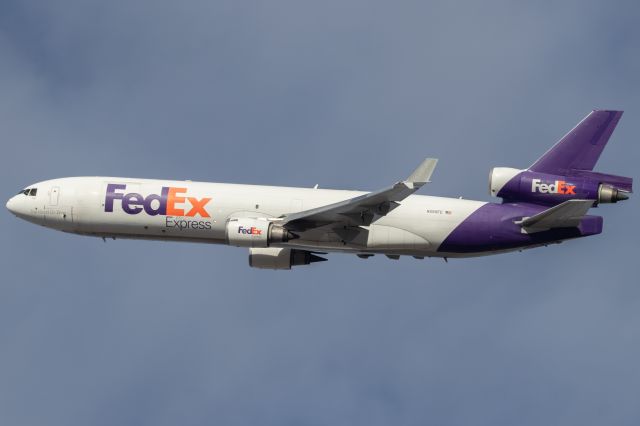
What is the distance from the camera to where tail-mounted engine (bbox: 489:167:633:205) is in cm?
6100

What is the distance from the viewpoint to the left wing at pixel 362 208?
55250 millimetres

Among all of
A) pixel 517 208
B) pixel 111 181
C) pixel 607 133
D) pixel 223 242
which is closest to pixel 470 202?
pixel 517 208

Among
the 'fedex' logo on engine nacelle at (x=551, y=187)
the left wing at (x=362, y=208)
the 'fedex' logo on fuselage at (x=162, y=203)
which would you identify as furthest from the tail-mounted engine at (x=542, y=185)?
the 'fedex' logo on fuselage at (x=162, y=203)

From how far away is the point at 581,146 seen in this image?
6256 cm

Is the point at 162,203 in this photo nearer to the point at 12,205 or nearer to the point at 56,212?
the point at 56,212

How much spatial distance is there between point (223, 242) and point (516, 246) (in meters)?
15.5

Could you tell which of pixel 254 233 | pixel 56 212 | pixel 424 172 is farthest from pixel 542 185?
pixel 56 212

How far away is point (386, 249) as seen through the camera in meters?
61.1

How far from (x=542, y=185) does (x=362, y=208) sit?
397 inches

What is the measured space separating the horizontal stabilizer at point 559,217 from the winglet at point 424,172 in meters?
7.53

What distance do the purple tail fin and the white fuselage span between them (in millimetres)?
4470

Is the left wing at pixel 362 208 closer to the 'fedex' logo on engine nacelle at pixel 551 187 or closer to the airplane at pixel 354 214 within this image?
the airplane at pixel 354 214

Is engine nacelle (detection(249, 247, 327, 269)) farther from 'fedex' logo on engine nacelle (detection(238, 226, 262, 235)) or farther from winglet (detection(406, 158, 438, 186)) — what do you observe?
winglet (detection(406, 158, 438, 186))

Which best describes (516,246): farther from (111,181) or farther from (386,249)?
(111,181)
